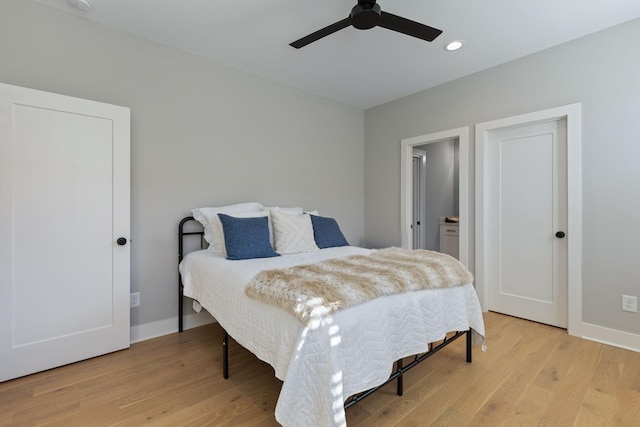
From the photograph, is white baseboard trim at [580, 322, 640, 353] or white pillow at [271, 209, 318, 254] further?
white pillow at [271, 209, 318, 254]

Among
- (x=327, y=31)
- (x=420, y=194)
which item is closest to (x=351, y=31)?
(x=327, y=31)

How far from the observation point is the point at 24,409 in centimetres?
165

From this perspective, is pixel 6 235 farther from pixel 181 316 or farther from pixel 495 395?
pixel 495 395

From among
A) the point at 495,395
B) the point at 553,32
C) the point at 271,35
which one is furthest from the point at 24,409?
the point at 553,32

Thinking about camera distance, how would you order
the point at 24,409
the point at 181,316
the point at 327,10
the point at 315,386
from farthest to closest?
the point at 181,316 → the point at 327,10 → the point at 24,409 → the point at 315,386

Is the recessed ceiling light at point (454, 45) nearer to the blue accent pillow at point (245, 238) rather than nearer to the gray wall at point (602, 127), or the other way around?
the gray wall at point (602, 127)

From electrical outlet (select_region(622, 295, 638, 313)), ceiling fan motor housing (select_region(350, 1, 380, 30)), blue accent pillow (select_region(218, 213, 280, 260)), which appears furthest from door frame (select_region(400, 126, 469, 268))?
blue accent pillow (select_region(218, 213, 280, 260))

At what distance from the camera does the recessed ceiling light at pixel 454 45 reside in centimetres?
261

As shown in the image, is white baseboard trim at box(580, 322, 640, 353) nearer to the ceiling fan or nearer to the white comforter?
the white comforter

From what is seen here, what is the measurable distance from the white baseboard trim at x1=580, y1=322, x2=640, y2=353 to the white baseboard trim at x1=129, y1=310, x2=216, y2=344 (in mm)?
3433

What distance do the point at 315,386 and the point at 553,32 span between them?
325 centimetres

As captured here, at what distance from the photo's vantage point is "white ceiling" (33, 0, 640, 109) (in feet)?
7.09

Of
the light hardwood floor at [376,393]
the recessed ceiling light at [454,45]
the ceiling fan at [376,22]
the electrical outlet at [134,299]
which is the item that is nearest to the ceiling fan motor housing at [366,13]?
the ceiling fan at [376,22]

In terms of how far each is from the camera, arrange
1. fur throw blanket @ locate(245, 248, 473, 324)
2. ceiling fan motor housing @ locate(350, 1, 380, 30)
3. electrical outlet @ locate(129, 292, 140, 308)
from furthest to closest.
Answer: electrical outlet @ locate(129, 292, 140, 308)
ceiling fan motor housing @ locate(350, 1, 380, 30)
fur throw blanket @ locate(245, 248, 473, 324)
